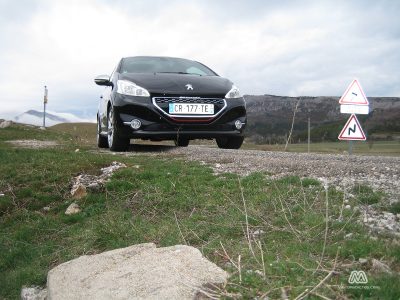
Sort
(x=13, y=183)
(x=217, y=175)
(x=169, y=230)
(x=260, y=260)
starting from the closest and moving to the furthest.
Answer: (x=260, y=260) → (x=169, y=230) → (x=217, y=175) → (x=13, y=183)

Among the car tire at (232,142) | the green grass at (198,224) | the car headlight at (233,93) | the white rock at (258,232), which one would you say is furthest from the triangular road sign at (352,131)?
the white rock at (258,232)

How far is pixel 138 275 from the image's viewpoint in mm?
2430

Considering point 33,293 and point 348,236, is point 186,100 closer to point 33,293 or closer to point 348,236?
point 33,293

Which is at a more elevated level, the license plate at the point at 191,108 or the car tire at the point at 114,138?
the license plate at the point at 191,108

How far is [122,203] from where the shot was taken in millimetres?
4250

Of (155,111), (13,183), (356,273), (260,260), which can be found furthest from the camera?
(155,111)

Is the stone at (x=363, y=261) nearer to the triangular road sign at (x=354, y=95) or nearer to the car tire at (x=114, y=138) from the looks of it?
the car tire at (x=114, y=138)

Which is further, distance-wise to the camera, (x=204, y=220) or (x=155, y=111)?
(x=155, y=111)

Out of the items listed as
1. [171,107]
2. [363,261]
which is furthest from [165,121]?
[363,261]

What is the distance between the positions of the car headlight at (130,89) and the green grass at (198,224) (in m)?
1.31

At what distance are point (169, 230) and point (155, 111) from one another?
3566mm

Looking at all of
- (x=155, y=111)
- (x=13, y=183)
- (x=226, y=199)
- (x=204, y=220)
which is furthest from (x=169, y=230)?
(x=155, y=111)

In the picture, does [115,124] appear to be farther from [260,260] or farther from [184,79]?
[260,260]

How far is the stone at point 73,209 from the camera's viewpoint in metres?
4.36
